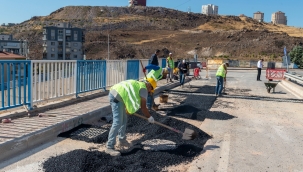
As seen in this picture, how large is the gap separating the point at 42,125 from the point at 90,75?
14.2ft

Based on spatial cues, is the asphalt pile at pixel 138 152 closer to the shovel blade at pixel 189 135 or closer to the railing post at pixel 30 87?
the shovel blade at pixel 189 135

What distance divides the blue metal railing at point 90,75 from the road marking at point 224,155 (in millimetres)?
4940

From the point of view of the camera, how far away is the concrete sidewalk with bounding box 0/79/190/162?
5.14 metres

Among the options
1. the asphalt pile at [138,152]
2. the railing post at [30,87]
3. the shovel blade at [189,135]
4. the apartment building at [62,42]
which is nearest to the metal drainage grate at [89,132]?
the asphalt pile at [138,152]

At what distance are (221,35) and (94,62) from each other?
8644 centimetres

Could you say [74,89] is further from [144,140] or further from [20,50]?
[20,50]

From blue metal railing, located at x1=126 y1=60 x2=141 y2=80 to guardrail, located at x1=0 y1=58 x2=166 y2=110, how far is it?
1.67 m

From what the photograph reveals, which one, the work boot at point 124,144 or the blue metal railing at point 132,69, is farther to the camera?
the blue metal railing at point 132,69

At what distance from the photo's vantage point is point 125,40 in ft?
325

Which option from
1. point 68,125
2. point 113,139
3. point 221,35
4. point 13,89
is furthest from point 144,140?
point 221,35

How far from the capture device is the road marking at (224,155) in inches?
192

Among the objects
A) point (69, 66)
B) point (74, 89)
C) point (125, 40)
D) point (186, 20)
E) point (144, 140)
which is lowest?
point (144, 140)

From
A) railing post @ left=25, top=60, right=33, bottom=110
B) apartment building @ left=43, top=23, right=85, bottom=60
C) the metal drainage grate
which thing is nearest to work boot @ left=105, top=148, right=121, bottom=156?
the metal drainage grate

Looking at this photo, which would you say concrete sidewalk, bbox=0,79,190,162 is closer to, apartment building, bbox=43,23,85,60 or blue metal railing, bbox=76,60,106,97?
blue metal railing, bbox=76,60,106,97
